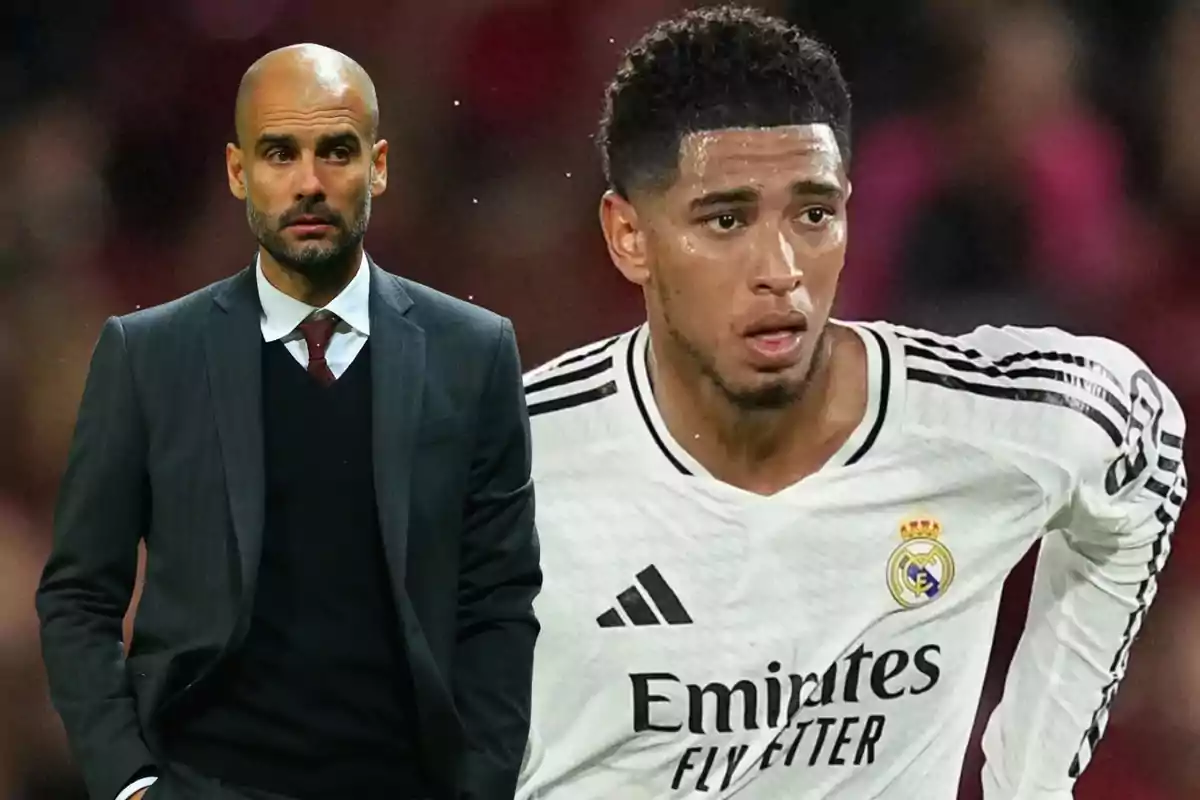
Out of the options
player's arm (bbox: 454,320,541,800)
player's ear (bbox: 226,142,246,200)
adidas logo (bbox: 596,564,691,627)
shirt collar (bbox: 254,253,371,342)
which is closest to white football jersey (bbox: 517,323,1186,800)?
adidas logo (bbox: 596,564,691,627)

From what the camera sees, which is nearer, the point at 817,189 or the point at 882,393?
the point at 817,189

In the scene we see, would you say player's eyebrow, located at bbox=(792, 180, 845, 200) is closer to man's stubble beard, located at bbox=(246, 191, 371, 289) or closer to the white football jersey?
the white football jersey

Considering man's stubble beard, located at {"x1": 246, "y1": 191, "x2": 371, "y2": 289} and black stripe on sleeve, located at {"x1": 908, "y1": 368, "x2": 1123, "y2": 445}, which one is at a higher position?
man's stubble beard, located at {"x1": 246, "y1": 191, "x2": 371, "y2": 289}

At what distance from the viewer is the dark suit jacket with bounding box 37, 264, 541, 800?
47.6 inches

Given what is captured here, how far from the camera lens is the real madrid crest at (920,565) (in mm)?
1488

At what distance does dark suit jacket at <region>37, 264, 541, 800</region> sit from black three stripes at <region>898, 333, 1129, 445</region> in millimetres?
496

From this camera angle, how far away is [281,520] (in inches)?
47.9

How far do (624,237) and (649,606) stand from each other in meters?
0.40

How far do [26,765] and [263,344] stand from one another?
57cm

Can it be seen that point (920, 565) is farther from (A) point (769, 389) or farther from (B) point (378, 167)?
(B) point (378, 167)

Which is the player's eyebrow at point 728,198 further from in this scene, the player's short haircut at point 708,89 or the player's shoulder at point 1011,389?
the player's shoulder at point 1011,389

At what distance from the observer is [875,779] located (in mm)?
1517

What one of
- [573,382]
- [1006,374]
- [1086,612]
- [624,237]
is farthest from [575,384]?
[1086,612]

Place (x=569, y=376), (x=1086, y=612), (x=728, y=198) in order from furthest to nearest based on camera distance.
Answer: (x=1086, y=612) < (x=569, y=376) < (x=728, y=198)
